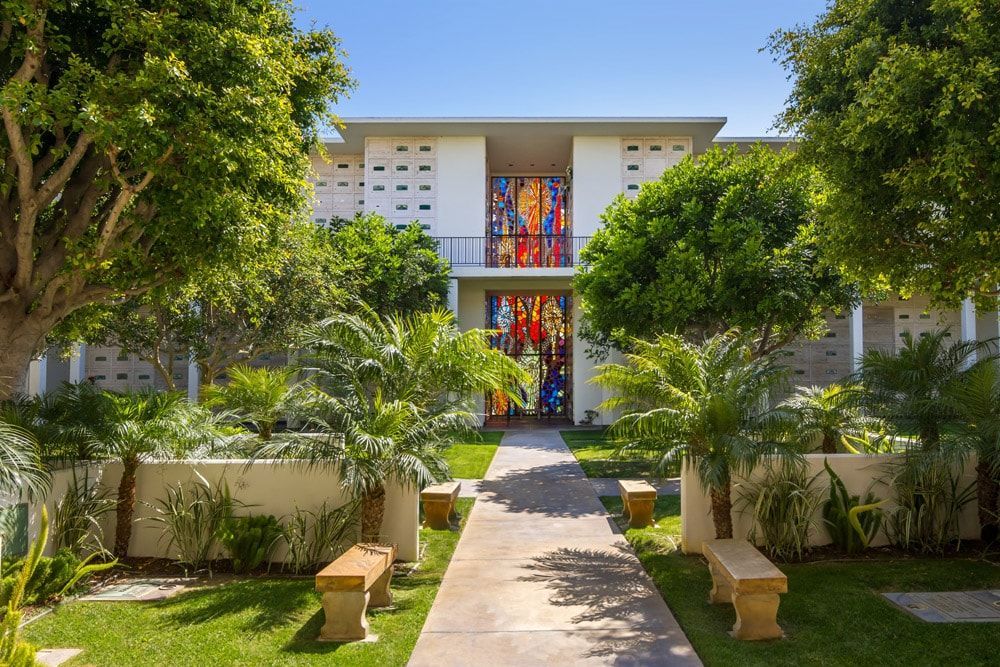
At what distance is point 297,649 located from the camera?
538 centimetres

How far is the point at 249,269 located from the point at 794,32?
757 centimetres

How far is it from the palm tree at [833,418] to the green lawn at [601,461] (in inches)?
92.6

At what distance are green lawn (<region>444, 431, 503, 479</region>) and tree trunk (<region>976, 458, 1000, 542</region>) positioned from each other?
23.5ft

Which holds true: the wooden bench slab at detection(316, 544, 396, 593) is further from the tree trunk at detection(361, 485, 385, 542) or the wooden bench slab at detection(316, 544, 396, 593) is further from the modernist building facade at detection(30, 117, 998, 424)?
the modernist building facade at detection(30, 117, 998, 424)

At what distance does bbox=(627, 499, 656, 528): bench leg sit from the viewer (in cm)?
922

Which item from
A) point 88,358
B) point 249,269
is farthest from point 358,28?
point 88,358

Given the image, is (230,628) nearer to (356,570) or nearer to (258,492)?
(356,570)

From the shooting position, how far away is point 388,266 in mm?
20078

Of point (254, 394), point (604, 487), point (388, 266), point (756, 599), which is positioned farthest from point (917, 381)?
point (388, 266)

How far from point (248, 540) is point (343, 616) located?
87.2 inches

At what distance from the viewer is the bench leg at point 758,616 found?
17.8 ft

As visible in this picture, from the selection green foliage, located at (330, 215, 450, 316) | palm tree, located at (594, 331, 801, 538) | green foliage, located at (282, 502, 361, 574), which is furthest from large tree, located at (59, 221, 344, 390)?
palm tree, located at (594, 331, 801, 538)

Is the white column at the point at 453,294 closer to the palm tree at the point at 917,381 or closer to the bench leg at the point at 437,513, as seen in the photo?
the bench leg at the point at 437,513

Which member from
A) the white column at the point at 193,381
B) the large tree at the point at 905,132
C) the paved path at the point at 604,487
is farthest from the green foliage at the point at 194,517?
the white column at the point at 193,381
